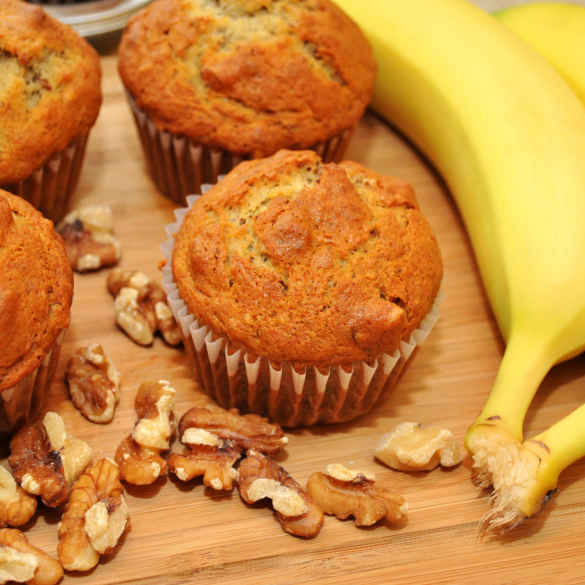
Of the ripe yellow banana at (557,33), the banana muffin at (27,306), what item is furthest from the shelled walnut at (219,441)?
the ripe yellow banana at (557,33)

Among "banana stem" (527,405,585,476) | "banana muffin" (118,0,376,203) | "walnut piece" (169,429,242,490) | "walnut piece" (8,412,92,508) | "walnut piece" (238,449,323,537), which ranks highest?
"banana muffin" (118,0,376,203)

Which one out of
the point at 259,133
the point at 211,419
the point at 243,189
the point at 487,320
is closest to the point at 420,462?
the point at 211,419

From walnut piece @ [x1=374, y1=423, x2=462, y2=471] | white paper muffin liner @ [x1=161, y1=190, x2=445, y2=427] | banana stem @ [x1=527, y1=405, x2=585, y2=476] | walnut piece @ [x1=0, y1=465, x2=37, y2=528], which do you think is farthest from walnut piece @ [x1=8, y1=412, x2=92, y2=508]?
banana stem @ [x1=527, y1=405, x2=585, y2=476]

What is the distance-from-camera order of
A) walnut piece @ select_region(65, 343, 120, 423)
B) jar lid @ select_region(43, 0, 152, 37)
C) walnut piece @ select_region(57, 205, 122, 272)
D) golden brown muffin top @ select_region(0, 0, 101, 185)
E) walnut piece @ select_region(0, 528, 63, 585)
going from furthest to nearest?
jar lid @ select_region(43, 0, 152, 37) < walnut piece @ select_region(57, 205, 122, 272) < golden brown muffin top @ select_region(0, 0, 101, 185) < walnut piece @ select_region(65, 343, 120, 423) < walnut piece @ select_region(0, 528, 63, 585)

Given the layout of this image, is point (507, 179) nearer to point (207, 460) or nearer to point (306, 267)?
point (306, 267)

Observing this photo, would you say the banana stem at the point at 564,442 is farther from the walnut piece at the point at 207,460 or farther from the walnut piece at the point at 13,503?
the walnut piece at the point at 13,503

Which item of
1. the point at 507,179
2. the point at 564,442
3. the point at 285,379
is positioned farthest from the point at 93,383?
the point at 507,179

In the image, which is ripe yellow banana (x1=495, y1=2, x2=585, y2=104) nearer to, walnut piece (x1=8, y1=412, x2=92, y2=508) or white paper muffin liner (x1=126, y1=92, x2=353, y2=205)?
white paper muffin liner (x1=126, y1=92, x2=353, y2=205)
